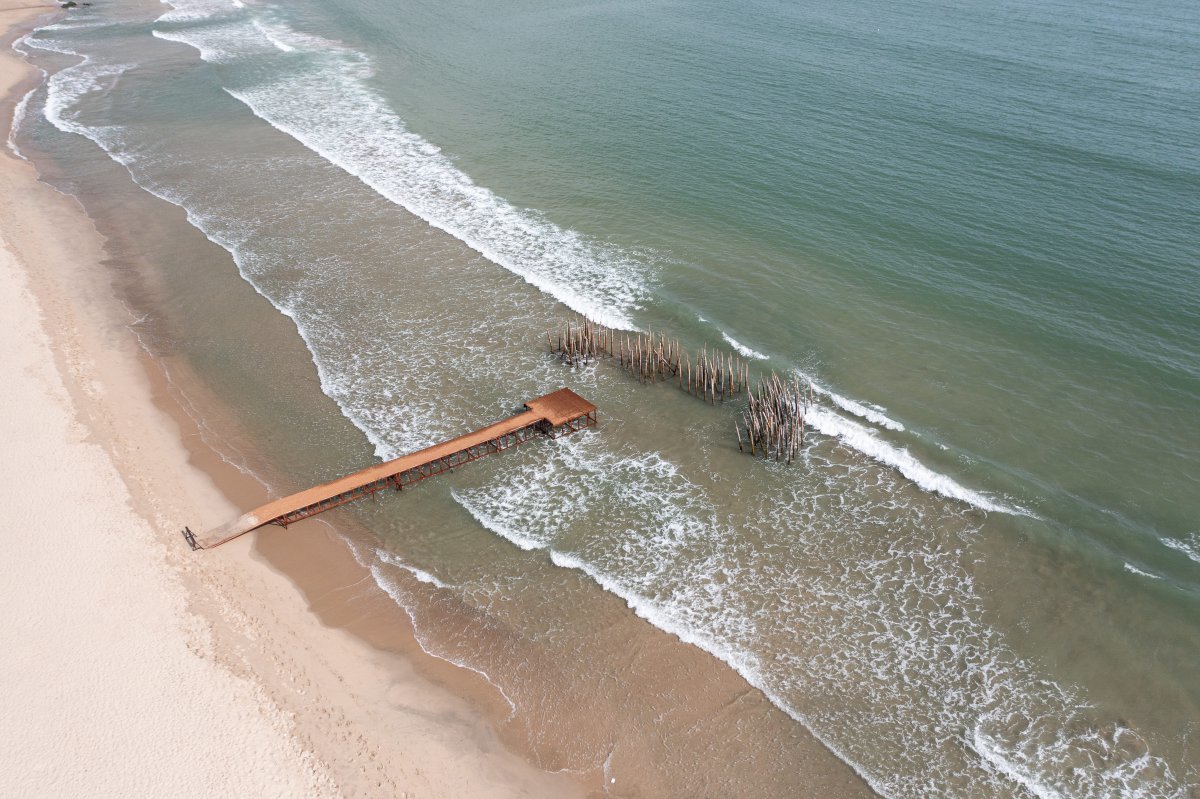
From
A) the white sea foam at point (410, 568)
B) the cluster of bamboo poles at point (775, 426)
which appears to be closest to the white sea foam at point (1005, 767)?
the cluster of bamboo poles at point (775, 426)

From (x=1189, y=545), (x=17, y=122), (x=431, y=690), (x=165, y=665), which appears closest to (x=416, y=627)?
(x=431, y=690)

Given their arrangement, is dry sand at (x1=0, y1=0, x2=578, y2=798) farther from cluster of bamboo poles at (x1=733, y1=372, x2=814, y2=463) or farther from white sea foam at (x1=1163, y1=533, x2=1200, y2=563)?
white sea foam at (x1=1163, y1=533, x2=1200, y2=563)

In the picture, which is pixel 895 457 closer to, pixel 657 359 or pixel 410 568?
pixel 657 359

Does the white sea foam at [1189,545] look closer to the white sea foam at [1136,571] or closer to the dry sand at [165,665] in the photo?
the white sea foam at [1136,571]

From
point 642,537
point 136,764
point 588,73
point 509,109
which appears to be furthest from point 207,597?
point 588,73

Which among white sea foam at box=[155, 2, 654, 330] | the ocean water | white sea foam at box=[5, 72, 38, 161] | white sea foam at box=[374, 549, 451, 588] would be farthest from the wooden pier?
white sea foam at box=[5, 72, 38, 161]

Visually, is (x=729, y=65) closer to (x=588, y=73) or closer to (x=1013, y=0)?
(x=588, y=73)
